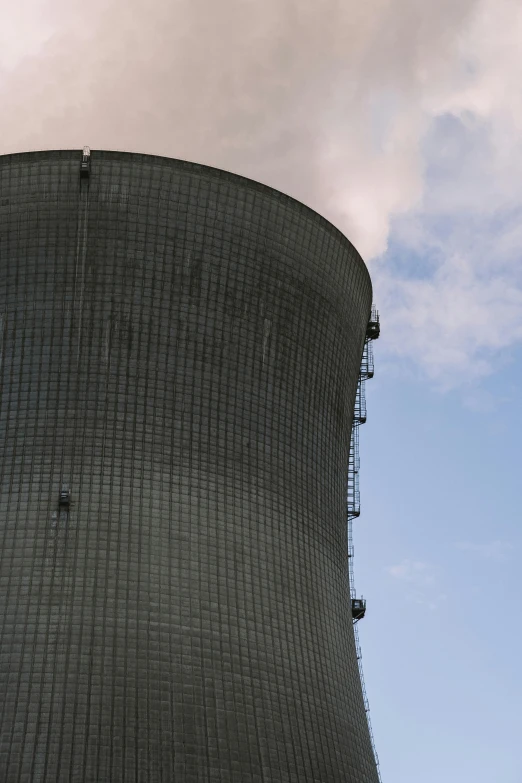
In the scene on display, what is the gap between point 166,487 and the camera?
20016 mm

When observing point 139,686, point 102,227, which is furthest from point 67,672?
point 102,227

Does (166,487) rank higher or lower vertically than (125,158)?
lower

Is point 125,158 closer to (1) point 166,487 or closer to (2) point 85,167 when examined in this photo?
(2) point 85,167

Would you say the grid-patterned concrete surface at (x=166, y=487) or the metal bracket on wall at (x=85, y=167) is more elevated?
the metal bracket on wall at (x=85, y=167)

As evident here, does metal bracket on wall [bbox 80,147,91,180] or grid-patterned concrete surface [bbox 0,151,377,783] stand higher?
metal bracket on wall [bbox 80,147,91,180]

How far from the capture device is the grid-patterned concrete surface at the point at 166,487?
18.5 meters

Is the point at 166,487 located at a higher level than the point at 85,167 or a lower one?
lower

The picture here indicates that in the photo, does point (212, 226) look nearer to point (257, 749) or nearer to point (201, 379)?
point (201, 379)

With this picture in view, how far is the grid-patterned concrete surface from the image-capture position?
60.5 feet

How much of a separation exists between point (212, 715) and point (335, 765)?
2621mm

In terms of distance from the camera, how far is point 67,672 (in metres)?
18.4

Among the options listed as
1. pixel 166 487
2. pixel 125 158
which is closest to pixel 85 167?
Answer: pixel 125 158

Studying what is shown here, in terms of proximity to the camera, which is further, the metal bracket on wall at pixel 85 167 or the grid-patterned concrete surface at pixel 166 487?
the metal bracket on wall at pixel 85 167

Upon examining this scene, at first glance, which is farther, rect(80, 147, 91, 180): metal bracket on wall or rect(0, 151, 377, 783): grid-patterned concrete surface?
rect(80, 147, 91, 180): metal bracket on wall
